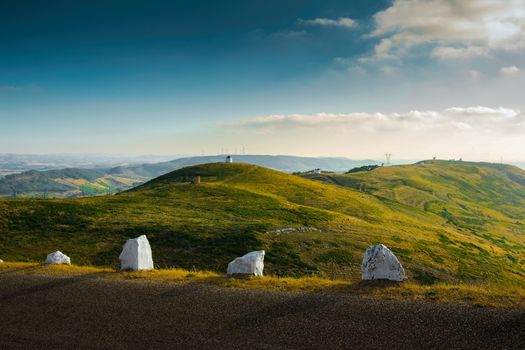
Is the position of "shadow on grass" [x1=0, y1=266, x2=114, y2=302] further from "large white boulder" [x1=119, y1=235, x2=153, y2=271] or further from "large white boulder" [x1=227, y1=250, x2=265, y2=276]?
"large white boulder" [x1=227, y1=250, x2=265, y2=276]

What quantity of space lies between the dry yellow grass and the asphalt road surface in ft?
3.32

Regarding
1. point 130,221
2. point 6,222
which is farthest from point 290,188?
point 6,222

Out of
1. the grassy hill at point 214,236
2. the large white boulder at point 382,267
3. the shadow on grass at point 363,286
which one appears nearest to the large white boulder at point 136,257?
the shadow on grass at point 363,286

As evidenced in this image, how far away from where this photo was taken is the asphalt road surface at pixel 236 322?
14.2 meters

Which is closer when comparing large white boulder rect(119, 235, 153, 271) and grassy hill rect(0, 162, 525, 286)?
large white boulder rect(119, 235, 153, 271)

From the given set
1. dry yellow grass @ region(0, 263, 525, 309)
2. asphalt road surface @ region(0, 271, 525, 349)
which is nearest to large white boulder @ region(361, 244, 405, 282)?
dry yellow grass @ region(0, 263, 525, 309)

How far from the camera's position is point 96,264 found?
38.4m

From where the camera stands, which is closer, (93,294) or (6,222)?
(93,294)

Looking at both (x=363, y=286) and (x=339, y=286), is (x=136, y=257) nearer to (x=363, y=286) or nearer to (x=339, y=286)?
(x=339, y=286)

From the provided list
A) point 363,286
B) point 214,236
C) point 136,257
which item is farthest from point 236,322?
point 214,236

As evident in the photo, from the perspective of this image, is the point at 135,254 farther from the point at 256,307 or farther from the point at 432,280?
the point at 432,280

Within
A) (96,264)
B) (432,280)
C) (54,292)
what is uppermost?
(54,292)

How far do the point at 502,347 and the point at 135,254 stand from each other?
69.6 ft

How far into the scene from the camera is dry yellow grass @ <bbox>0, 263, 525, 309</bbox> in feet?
56.6
